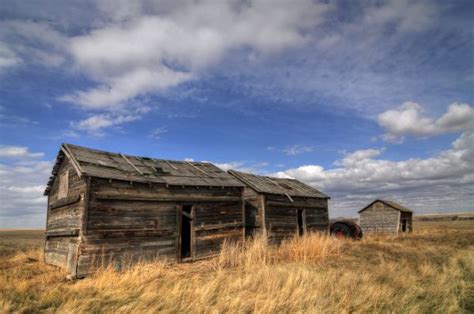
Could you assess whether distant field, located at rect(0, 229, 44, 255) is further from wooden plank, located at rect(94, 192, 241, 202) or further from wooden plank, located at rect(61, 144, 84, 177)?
wooden plank, located at rect(94, 192, 241, 202)

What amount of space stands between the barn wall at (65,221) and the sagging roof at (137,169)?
60 cm

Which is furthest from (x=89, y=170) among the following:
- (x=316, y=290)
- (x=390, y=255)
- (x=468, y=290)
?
(x=390, y=255)

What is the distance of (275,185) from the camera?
21.8 m

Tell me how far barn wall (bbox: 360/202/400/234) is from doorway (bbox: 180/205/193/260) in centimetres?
2284

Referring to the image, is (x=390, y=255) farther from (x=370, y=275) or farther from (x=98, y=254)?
(x=98, y=254)

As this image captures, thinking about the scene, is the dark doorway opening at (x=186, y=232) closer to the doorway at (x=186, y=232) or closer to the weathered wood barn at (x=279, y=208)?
the doorway at (x=186, y=232)

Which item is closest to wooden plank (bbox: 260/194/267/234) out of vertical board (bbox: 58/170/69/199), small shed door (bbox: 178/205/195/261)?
small shed door (bbox: 178/205/195/261)

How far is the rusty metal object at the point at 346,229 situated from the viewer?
990 inches

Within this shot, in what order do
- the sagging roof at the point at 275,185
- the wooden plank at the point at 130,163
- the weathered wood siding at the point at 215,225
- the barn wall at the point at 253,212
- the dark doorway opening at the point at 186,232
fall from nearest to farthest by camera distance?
the wooden plank at the point at 130,163
the weathered wood siding at the point at 215,225
the dark doorway opening at the point at 186,232
the barn wall at the point at 253,212
the sagging roof at the point at 275,185

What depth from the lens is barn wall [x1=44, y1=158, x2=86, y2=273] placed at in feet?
37.2

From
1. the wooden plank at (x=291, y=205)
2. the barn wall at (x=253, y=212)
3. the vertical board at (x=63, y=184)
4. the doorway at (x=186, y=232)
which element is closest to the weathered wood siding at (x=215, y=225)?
the doorway at (x=186, y=232)

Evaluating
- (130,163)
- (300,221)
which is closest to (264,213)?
(300,221)

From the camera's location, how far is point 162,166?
51.0 feet

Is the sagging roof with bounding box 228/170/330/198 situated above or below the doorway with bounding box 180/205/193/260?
above
